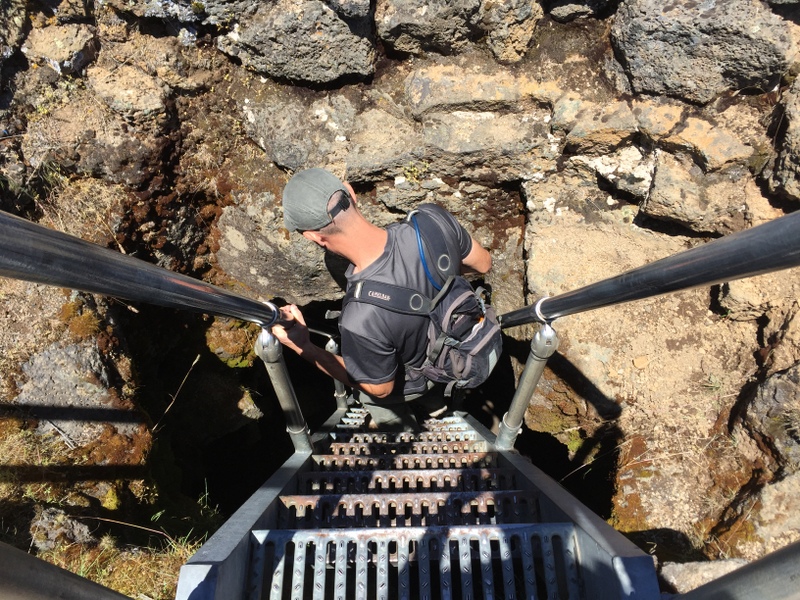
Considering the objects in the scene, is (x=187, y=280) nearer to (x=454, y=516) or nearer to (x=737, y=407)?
(x=454, y=516)

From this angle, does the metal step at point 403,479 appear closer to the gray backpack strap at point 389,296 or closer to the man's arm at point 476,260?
the gray backpack strap at point 389,296

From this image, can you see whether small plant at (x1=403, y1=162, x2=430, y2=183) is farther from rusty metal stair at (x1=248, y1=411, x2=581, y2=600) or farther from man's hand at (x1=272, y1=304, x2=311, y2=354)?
rusty metal stair at (x1=248, y1=411, x2=581, y2=600)

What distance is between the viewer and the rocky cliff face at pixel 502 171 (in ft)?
11.2

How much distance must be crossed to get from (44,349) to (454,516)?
2.87 metres

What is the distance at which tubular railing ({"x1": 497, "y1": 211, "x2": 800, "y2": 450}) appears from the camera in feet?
4.03

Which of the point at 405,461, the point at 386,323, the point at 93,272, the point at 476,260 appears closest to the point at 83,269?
the point at 93,272

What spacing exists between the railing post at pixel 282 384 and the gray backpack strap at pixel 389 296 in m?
0.50

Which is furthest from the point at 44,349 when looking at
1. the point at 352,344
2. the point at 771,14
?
the point at 771,14

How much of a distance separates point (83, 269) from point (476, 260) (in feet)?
8.52

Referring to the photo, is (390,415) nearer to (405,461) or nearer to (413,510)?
(405,461)

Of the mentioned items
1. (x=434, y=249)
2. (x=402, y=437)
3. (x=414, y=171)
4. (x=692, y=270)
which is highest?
(x=414, y=171)

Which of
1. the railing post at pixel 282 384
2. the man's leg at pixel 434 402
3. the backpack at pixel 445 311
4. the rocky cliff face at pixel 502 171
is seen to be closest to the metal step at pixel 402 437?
the man's leg at pixel 434 402

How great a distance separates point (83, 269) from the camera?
4.26 feet

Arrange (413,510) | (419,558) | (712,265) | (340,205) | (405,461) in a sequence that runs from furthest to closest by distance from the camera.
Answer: (405,461), (340,205), (413,510), (419,558), (712,265)
